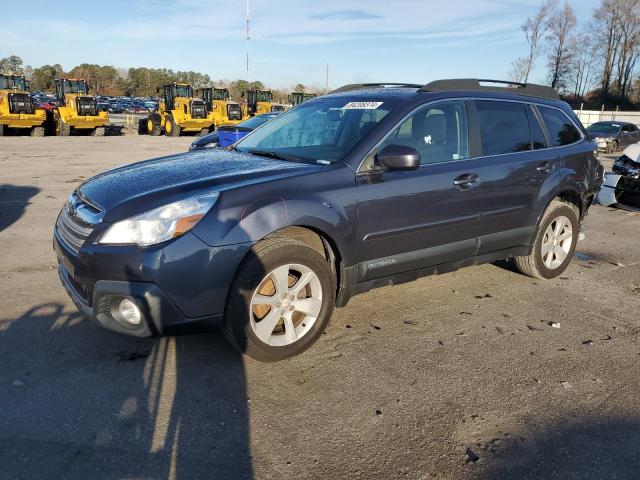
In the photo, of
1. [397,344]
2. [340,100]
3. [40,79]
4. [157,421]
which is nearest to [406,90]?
[340,100]

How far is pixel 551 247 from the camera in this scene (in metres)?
5.22

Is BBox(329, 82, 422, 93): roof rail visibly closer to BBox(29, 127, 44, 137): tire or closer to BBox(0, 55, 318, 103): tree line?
BBox(29, 127, 44, 137): tire

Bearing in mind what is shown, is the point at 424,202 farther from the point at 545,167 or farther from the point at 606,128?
the point at 606,128

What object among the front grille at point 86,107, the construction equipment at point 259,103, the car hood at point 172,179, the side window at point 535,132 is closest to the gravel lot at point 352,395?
the car hood at point 172,179

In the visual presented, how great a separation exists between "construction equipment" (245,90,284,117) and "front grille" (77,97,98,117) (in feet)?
27.0

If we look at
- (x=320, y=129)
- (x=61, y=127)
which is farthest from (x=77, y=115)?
(x=320, y=129)

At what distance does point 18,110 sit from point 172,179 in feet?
80.2

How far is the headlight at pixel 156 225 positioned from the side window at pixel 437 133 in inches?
61.0

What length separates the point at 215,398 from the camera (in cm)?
298

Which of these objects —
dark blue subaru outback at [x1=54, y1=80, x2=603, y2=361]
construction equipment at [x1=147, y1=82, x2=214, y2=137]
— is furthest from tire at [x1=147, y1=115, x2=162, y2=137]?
dark blue subaru outback at [x1=54, y1=80, x2=603, y2=361]

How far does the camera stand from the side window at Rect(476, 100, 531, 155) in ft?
14.4

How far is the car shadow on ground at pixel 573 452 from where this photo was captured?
2479 millimetres

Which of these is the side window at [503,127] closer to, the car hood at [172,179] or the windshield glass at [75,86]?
the car hood at [172,179]

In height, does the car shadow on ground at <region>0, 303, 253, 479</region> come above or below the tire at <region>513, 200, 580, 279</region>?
below
